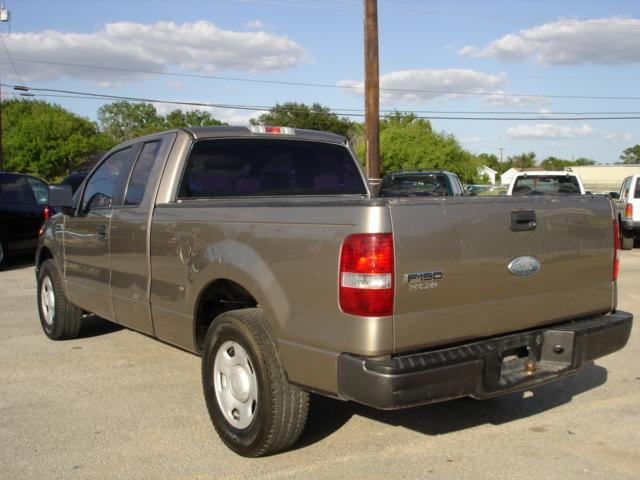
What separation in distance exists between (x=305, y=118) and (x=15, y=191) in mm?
61375

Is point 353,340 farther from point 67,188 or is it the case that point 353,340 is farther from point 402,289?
point 67,188

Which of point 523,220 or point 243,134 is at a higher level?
point 243,134

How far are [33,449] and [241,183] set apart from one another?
2256mm

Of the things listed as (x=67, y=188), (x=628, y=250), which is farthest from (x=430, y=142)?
(x=67, y=188)

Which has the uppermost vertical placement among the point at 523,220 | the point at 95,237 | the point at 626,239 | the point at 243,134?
the point at 243,134

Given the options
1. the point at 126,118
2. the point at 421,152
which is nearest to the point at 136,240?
the point at 421,152

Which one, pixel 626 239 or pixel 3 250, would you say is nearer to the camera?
pixel 3 250

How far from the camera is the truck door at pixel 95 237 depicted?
17.8 ft

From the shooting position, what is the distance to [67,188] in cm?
602

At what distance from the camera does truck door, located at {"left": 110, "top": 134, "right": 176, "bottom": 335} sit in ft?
15.8

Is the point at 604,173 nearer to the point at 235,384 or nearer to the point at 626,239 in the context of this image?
the point at 626,239

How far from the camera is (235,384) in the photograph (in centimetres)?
390

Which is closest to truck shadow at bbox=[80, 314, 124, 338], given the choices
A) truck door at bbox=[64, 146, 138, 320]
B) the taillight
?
truck door at bbox=[64, 146, 138, 320]

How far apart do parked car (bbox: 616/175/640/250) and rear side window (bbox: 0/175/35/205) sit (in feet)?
40.7
